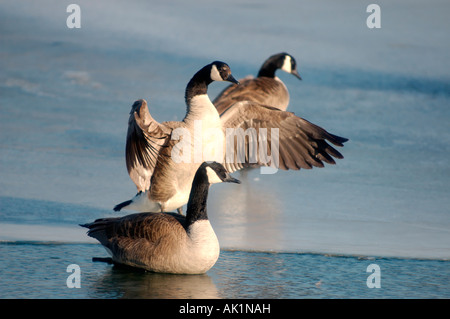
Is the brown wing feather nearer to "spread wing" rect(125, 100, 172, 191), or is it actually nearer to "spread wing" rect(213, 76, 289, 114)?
"spread wing" rect(125, 100, 172, 191)

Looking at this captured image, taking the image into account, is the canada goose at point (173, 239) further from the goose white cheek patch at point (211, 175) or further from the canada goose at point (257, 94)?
the canada goose at point (257, 94)

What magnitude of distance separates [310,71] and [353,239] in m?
6.38

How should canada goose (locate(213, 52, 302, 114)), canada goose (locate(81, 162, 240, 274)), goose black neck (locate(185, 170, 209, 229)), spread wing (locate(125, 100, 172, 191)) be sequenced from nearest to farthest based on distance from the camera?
canada goose (locate(81, 162, 240, 274)) → goose black neck (locate(185, 170, 209, 229)) → spread wing (locate(125, 100, 172, 191)) → canada goose (locate(213, 52, 302, 114))

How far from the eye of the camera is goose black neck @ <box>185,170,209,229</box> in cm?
487

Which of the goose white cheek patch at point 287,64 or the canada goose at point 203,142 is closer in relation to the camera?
the canada goose at point 203,142

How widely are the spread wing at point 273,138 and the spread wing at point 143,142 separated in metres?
0.69

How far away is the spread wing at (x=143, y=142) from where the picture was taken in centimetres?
560

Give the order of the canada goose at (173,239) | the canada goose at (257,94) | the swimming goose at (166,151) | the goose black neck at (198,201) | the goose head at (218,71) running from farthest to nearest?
the canada goose at (257,94), the goose head at (218,71), the swimming goose at (166,151), the goose black neck at (198,201), the canada goose at (173,239)

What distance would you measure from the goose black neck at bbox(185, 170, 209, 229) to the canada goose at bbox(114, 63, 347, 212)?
788mm

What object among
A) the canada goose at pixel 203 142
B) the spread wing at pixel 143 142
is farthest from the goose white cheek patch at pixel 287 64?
the spread wing at pixel 143 142

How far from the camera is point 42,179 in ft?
24.6

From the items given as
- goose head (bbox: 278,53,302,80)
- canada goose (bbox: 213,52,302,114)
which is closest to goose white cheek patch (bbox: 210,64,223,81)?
canada goose (bbox: 213,52,302,114)

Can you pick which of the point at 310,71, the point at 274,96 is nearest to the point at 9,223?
the point at 274,96
